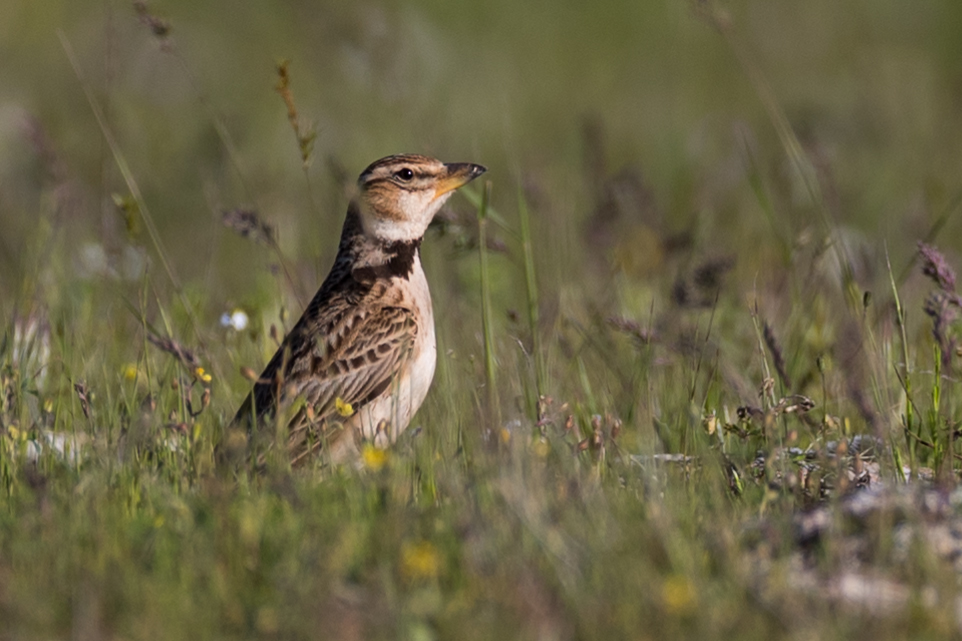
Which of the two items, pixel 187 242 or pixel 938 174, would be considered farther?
pixel 938 174

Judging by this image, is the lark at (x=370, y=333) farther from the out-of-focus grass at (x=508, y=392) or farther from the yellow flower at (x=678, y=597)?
the yellow flower at (x=678, y=597)

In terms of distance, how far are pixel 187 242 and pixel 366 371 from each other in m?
6.56

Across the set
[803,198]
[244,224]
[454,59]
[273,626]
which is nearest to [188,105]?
[454,59]

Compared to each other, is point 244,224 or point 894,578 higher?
point 244,224

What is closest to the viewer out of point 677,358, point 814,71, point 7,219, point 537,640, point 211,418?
point 537,640

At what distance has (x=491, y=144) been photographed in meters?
14.8

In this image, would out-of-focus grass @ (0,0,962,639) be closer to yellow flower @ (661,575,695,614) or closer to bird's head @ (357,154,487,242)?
yellow flower @ (661,575,695,614)

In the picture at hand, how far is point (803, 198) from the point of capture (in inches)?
436

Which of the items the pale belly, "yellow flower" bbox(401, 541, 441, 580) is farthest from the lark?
"yellow flower" bbox(401, 541, 441, 580)

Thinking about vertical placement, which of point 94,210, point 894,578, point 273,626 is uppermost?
point 94,210

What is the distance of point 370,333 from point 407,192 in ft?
2.75

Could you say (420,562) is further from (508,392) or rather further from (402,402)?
(402,402)

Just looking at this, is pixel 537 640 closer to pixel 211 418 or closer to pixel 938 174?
pixel 211 418

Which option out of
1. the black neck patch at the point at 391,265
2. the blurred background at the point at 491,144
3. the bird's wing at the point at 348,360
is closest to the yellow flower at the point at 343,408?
the bird's wing at the point at 348,360
